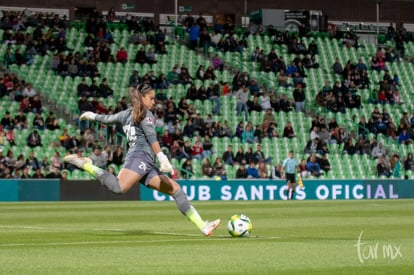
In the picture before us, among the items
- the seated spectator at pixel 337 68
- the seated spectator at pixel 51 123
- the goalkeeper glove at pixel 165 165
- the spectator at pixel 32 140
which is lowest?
the spectator at pixel 32 140

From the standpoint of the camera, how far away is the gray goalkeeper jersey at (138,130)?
15.4 metres

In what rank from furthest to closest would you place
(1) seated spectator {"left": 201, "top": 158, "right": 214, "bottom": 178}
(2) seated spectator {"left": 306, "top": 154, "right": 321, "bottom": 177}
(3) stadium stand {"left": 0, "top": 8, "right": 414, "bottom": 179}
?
(2) seated spectator {"left": 306, "top": 154, "right": 321, "bottom": 177} → (3) stadium stand {"left": 0, "top": 8, "right": 414, "bottom": 179} → (1) seated spectator {"left": 201, "top": 158, "right": 214, "bottom": 178}

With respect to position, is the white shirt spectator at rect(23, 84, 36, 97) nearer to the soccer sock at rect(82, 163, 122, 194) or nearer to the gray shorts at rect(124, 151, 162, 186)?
the soccer sock at rect(82, 163, 122, 194)

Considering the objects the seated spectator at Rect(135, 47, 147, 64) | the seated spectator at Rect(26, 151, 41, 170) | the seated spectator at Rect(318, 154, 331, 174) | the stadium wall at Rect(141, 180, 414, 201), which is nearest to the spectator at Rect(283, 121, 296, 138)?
the seated spectator at Rect(318, 154, 331, 174)

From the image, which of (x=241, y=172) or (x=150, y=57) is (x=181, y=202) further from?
(x=150, y=57)

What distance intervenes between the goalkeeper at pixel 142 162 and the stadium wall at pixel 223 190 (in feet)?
70.4

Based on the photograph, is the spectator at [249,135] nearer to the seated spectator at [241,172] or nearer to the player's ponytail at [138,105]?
the seated spectator at [241,172]

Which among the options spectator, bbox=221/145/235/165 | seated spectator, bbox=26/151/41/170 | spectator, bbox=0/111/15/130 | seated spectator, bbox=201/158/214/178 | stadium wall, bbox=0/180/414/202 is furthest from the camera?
spectator, bbox=221/145/235/165

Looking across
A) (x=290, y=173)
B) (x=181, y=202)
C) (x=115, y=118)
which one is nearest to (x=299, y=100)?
(x=290, y=173)

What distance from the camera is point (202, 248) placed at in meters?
13.1

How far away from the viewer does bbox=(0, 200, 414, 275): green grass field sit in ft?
34.3

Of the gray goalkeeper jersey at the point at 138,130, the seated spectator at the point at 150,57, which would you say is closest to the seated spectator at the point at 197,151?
the seated spectator at the point at 150,57

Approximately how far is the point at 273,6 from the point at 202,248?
160 feet

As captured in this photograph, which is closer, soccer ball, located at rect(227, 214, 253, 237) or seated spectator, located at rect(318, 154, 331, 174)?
soccer ball, located at rect(227, 214, 253, 237)
